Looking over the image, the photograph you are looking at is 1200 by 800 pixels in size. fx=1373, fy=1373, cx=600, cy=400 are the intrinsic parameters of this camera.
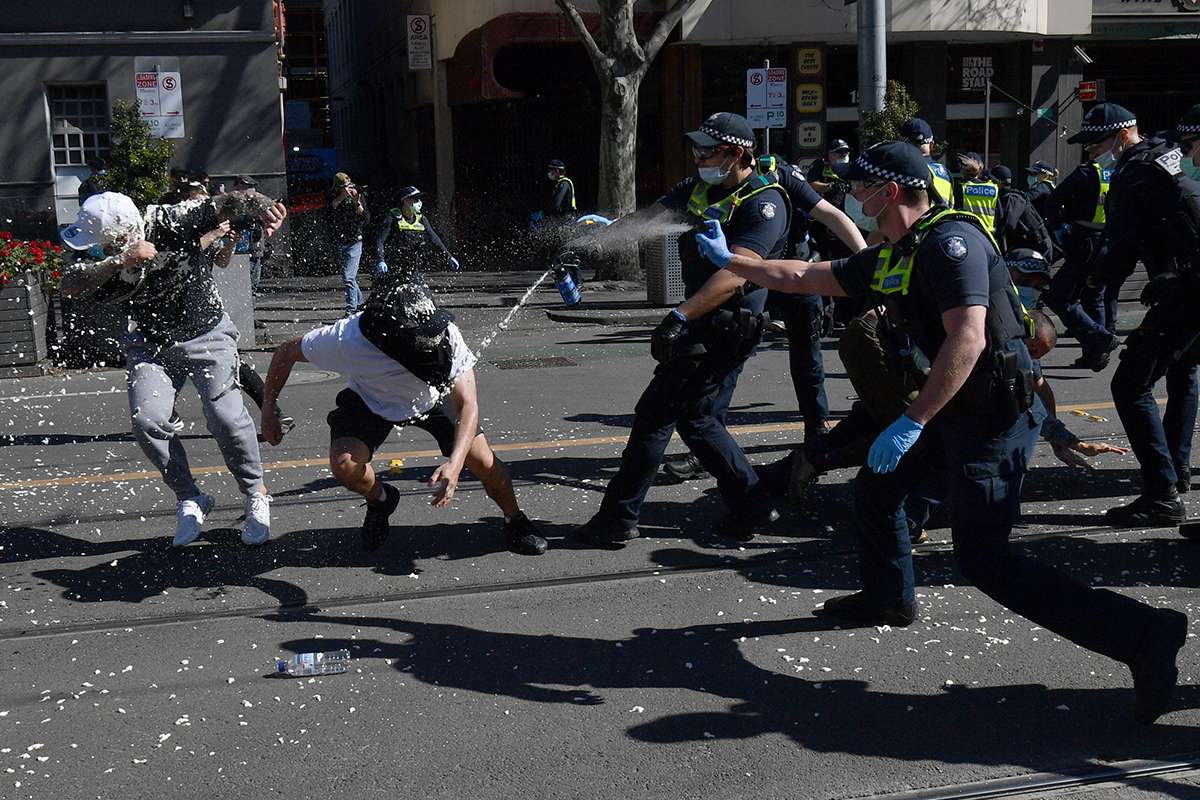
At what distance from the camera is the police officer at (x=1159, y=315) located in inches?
234

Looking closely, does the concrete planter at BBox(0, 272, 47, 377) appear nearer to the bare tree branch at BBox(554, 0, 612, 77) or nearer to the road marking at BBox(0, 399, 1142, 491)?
the road marking at BBox(0, 399, 1142, 491)

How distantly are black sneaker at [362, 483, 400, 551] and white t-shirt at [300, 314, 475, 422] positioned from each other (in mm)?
505

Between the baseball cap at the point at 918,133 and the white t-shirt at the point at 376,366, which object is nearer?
the white t-shirt at the point at 376,366

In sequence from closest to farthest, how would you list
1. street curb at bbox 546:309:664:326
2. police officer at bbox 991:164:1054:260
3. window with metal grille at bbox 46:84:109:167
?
1. police officer at bbox 991:164:1054:260
2. street curb at bbox 546:309:664:326
3. window with metal grille at bbox 46:84:109:167

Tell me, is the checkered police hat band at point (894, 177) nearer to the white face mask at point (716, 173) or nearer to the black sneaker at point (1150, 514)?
the white face mask at point (716, 173)

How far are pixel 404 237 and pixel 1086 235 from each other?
8.28 meters

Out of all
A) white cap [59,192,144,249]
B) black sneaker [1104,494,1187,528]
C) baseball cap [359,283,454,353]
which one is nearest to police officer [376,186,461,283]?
white cap [59,192,144,249]

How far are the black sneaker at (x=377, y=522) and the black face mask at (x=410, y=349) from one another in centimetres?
84

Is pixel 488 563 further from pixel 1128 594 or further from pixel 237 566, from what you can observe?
pixel 1128 594

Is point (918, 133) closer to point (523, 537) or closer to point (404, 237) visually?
point (523, 537)

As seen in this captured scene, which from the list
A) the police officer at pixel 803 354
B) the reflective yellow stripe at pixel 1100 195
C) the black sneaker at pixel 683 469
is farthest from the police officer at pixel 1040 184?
the black sneaker at pixel 683 469

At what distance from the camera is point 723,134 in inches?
226

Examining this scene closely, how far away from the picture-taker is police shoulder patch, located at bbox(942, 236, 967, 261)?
409 centimetres

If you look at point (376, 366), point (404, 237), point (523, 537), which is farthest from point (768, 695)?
point (404, 237)
